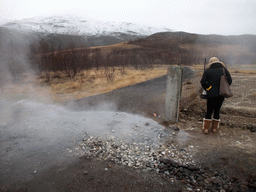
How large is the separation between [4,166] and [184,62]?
23273 mm

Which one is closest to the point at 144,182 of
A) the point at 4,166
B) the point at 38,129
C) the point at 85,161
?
the point at 85,161

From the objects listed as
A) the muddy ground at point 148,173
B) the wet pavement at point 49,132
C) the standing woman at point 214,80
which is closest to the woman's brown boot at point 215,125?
the muddy ground at point 148,173

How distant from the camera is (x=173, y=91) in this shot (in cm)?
398

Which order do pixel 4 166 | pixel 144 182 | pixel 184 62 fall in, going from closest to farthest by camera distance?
1. pixel 144 182
2. pixel 4 166
3. pixel 184 62

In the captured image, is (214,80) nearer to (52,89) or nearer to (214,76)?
(214,76)

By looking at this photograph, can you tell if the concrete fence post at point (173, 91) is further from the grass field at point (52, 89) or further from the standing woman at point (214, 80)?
the grass field at point (52, 89)

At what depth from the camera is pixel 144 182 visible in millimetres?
2285

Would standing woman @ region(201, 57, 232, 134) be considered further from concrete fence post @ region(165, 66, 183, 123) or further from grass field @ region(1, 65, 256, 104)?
grass field @ region(1, 65, 256, 104)

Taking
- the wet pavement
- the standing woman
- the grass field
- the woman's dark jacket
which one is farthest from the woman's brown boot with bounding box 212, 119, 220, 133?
the grass field

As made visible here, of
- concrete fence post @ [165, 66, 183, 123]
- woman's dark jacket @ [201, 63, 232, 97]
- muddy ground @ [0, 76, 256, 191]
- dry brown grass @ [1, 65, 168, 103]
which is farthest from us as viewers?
dry brown grass @ [1, 65, 168, 103]

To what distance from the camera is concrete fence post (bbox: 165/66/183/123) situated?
3.88 meters

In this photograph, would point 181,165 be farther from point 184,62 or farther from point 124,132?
point 184,62

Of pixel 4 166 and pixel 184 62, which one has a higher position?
pixel 184 62

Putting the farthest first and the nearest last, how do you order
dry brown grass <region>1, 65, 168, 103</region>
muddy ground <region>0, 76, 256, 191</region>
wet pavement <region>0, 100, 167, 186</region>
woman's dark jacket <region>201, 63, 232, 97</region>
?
dry brown grass <region>1, 65, 168, 103</region>, woman's dark jacket <region>201, 63, 232, 97</region>, wet pavement <region>0, 100, 167, 186</region>, muddy ground <region>0, 76, 256, 191</region>
